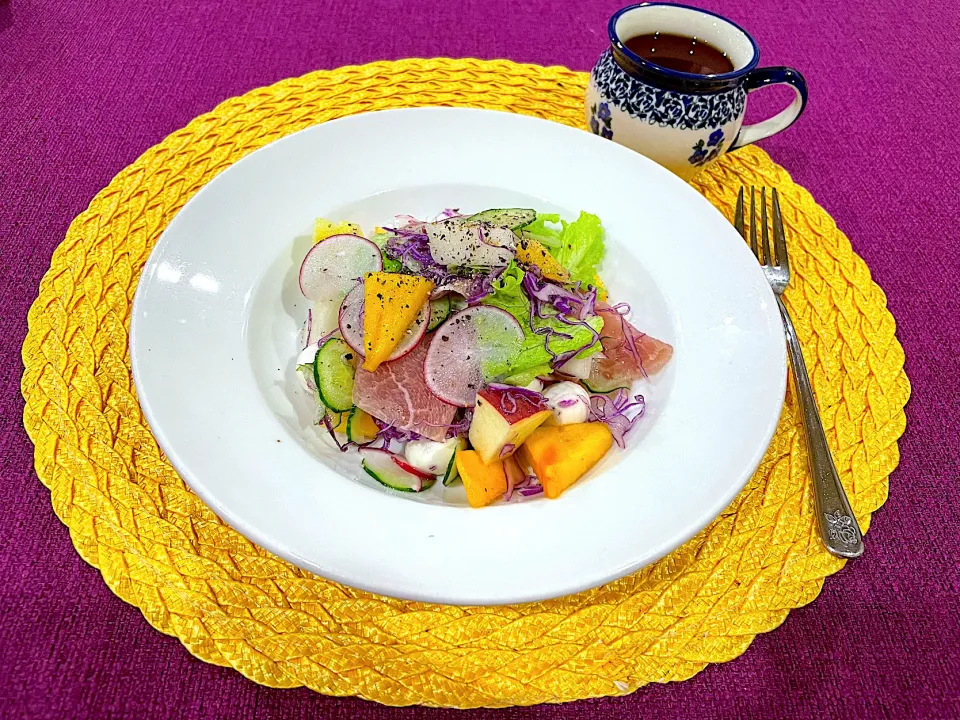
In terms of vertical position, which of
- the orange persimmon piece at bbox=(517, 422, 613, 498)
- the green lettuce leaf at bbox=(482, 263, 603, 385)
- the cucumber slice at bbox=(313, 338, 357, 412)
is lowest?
the orange persimmon piece at bbox=(517, 422, 613, 498)

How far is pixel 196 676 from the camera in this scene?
135 cm

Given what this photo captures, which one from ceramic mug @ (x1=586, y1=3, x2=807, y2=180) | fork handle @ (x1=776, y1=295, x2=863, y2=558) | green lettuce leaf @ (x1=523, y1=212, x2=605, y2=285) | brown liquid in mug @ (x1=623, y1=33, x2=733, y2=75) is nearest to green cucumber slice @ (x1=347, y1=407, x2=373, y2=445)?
green lettuce leaf @ (x1=523, y1=212, x2=605, y2=285)

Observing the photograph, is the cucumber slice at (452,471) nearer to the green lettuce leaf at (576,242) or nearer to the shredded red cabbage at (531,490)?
the shredded red cabbage at (531,490)

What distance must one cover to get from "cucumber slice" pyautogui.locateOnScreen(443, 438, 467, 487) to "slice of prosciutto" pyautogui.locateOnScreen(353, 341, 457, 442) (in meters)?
0.05

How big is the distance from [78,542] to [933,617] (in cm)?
204

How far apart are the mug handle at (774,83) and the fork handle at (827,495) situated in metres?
0.99

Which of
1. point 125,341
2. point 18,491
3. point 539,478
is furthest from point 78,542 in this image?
point 539,478

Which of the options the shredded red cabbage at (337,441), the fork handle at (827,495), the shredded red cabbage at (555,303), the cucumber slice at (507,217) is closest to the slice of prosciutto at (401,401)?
the shredded red cabbage at (337,441)

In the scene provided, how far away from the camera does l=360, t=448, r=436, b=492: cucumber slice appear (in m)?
1.57

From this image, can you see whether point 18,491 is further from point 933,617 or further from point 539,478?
point 933,617

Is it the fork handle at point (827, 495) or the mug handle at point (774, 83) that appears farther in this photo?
the mug handle at point (774, 83)

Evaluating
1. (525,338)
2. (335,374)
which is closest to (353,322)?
(335,374)

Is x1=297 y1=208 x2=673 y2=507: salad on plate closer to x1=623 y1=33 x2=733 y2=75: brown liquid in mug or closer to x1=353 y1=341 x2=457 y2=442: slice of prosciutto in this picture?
x1=353 y1=341 x2=457 y2=442: slice of prosciutto

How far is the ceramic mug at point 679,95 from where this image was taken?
203cm
